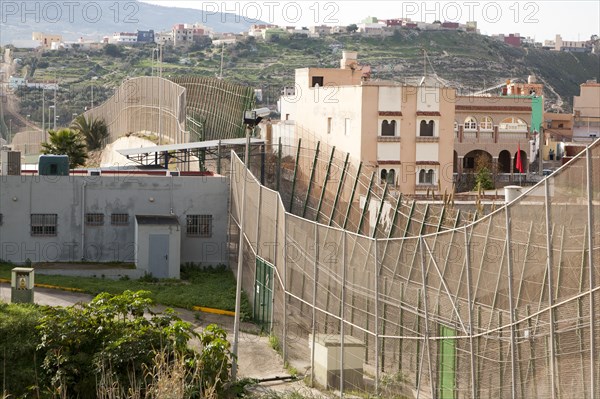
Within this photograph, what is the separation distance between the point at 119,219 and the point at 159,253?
1.93 meters

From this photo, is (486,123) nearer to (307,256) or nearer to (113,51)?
(307,256)

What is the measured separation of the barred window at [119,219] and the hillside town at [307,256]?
37 mm

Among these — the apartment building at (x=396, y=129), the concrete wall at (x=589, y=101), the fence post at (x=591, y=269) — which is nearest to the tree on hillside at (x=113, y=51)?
the concrete wall at (x=589, y=101)

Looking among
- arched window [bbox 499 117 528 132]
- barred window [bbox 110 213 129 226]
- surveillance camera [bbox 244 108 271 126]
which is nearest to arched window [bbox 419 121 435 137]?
arched window [bbox 499 117 528 132]

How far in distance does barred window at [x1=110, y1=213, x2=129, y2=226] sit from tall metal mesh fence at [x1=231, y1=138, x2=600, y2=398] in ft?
24.9

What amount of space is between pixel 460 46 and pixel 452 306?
148198mm

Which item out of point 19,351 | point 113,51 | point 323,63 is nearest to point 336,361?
point 19,351

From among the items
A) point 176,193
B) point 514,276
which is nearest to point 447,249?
point 514,276

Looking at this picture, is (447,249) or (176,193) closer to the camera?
(447,249)

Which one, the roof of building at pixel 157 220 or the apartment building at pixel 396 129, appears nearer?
the roof of building at pixel 157 220

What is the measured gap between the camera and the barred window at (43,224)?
106 ft

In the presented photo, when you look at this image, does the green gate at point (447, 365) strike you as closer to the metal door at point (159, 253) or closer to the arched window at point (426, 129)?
the metal door at point (159, 253)

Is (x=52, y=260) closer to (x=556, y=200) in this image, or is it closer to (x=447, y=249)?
(x=447, y=249)

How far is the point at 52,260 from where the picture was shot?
107 feet
